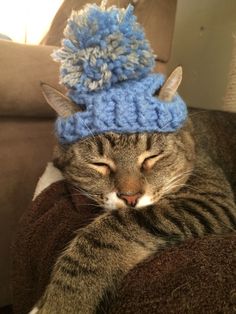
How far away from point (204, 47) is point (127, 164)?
1174mm

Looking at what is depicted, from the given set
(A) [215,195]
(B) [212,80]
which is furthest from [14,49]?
(B) [212,80]

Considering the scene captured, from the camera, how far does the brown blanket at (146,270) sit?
519 millimetres

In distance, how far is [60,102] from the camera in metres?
0.90

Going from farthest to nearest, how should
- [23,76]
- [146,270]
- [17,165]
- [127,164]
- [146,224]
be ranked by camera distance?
[17,165]
[23,76]
[127,164]
[146,224]
[146,270]

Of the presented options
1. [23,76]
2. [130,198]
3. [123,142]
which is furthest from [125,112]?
[23,76]

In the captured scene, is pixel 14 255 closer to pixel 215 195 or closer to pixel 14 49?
pixel 215 195

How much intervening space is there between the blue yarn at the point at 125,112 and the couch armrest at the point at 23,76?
0.35 m

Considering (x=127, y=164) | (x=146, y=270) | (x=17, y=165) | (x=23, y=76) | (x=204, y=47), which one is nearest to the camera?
(x=146, y=270)

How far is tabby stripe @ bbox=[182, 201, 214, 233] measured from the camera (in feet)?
2.39

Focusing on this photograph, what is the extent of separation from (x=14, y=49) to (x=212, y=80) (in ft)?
3.29

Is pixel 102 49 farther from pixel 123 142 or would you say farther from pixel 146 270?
pixel 146 270

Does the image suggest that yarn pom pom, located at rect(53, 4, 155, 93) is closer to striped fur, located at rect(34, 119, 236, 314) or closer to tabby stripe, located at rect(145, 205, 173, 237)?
striped fur, located at rect(34, 119, 236, 314)

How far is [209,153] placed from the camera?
44.7 inches

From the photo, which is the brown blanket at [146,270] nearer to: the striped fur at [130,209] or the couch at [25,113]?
the striped fur at [130,209]
